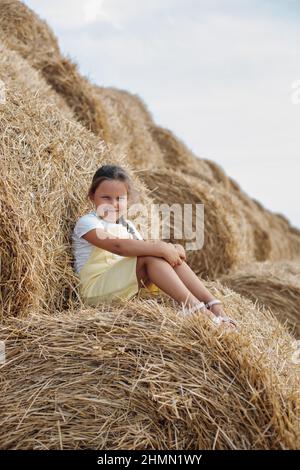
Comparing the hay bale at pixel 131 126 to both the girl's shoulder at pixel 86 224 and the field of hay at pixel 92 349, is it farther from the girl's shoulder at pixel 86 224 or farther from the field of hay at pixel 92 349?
the girl's shoulder at pixel 86 224

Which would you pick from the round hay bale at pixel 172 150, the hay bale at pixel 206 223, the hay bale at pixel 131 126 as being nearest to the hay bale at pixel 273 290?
the hay bale at pixel 206 223

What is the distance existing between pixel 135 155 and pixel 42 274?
4157 mm

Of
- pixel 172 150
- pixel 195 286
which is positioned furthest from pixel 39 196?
pixel 172 150

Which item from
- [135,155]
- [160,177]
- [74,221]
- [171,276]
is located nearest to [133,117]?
[135,155]

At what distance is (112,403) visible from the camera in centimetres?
231

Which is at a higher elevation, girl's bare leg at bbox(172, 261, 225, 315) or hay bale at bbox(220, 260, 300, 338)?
girl's bare leg at bbox(172, 261, 225, 315)

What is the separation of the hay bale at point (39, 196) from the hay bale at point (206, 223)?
58.2 inches

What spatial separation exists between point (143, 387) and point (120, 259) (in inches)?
44.2

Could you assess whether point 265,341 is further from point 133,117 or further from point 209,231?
point 133,117

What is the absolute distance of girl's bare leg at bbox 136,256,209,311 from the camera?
308 cm

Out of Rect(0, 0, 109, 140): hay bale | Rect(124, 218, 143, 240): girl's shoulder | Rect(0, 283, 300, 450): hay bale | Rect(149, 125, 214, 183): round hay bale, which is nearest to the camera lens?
Rect(0, 283, 300, 450): hay bale

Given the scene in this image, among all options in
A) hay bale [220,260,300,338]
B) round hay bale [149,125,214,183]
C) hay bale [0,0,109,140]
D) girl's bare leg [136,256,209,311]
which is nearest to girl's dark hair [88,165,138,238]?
girl's bare leg [136,256,209,311]

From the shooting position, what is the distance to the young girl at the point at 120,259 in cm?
316

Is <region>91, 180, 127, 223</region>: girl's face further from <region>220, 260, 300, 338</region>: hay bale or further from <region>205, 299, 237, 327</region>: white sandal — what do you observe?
<region>220, 260, 300, 338</region>: hay bale
